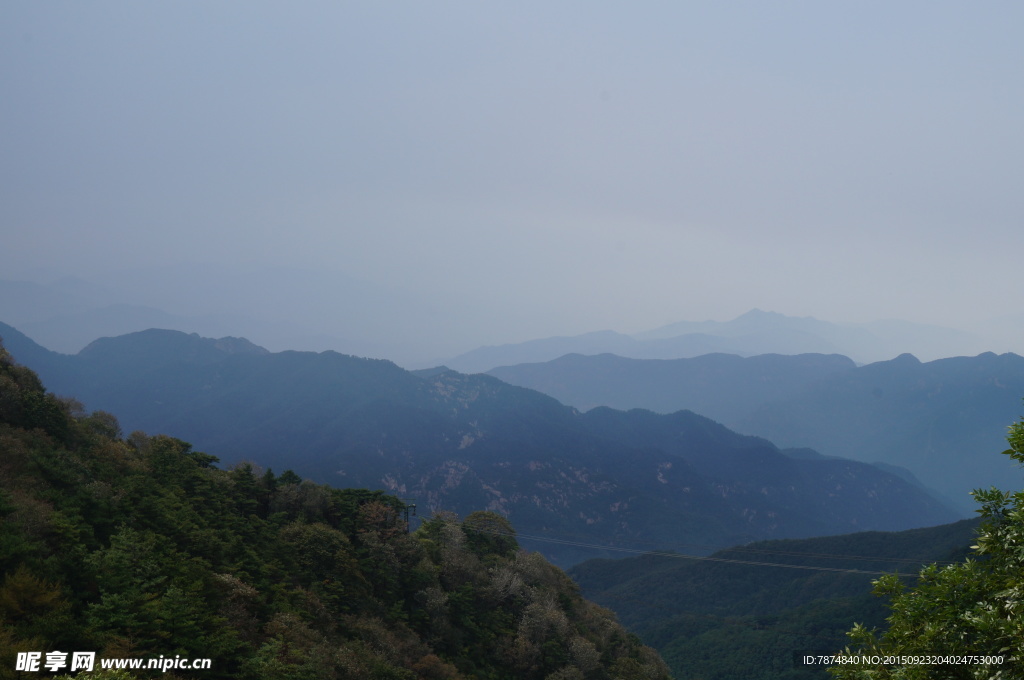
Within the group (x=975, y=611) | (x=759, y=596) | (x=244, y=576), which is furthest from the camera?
(x=759, y=596)

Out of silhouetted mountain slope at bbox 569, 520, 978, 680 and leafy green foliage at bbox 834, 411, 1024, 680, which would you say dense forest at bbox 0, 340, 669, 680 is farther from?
silhouetted mountain slope at bbox 569, 520, 978, 680

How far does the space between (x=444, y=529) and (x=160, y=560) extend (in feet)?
107

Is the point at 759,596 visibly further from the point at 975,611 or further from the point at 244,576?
the point at 975,611

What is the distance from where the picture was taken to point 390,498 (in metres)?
56.8

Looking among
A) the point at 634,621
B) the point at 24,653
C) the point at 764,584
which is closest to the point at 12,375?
the point at 24,653

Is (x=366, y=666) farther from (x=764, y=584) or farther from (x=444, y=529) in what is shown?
(x=764, y=584)

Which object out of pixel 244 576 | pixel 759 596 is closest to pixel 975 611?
pixel 244 576

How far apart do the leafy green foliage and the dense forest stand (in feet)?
58.8

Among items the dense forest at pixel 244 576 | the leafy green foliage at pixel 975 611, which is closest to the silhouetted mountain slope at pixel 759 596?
the dense forest at pixel 244 576

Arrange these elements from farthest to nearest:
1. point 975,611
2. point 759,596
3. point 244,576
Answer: point 759,596, point 244,576, point 975,611

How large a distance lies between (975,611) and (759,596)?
476 ft

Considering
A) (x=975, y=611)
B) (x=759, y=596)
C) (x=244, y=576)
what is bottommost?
(x=759, y=596)

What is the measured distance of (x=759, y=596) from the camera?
137m

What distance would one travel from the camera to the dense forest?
23.5 m
